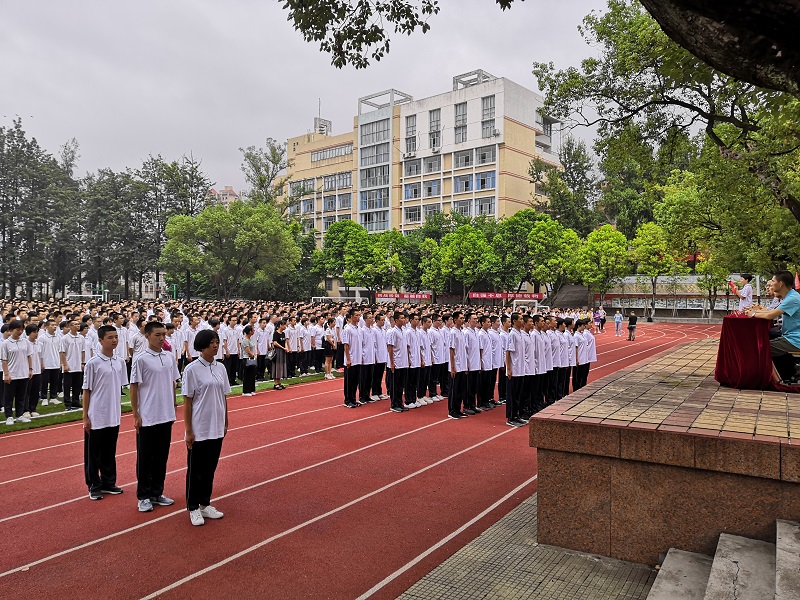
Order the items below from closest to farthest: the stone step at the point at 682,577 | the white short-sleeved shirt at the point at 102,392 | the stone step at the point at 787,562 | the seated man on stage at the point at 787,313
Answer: the stone step at the point at 787,562 < the stone step at the point at 682,577 < the white short-sleeved shirt at the point at 102,392 < the seated man on stage at the point at 787,313

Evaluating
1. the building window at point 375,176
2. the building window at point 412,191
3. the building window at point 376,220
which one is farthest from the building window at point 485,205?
the building window at point 375,176

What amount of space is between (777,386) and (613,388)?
5.20ft

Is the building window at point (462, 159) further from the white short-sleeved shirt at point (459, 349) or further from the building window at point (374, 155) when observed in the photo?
the white short-sleeved shirt at point (459, 349)

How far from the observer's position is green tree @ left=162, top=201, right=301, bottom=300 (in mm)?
35844

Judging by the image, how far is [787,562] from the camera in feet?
10.1

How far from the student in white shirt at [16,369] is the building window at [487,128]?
4564 cm

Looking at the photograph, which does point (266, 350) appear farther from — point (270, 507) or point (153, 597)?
point (153, 597)

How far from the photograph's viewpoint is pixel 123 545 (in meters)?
4.57

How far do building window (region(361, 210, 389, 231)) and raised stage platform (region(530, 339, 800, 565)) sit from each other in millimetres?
54260

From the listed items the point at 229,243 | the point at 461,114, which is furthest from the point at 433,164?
the point at 229,243

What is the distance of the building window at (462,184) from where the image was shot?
171 feet

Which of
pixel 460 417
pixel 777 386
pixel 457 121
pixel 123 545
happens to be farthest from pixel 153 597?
pixel 457 121

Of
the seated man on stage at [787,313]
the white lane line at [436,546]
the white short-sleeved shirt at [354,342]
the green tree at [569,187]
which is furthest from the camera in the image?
the green tree at [569,187]

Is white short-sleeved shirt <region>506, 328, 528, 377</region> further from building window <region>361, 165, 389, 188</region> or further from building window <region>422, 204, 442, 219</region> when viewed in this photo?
building window <region>361, 165, 389, 188</region>
